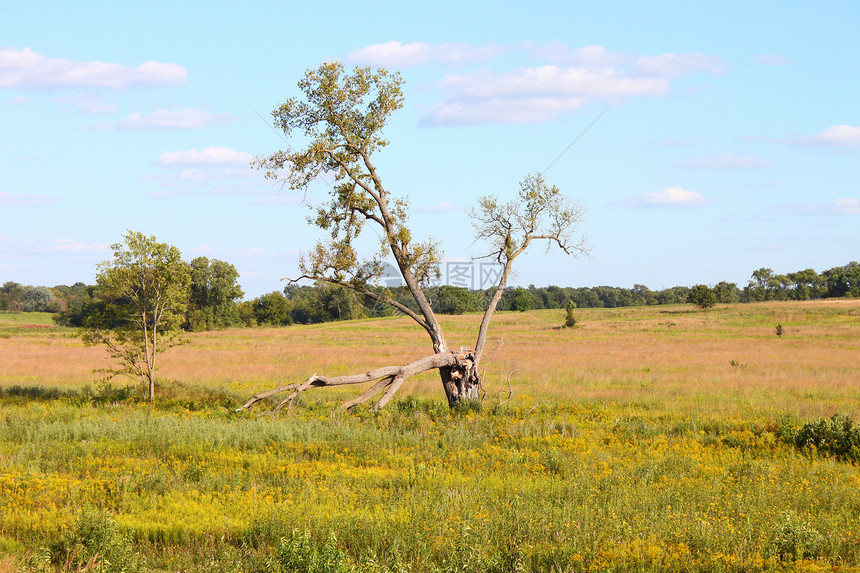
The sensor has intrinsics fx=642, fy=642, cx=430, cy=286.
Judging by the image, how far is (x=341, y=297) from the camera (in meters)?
115

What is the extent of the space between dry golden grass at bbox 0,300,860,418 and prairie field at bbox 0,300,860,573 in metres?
0.34

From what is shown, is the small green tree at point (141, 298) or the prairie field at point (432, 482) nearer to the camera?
the prairie field at point (432, 482)

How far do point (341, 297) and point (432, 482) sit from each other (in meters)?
107

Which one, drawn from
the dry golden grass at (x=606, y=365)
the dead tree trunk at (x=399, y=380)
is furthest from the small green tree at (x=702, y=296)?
the dead tree trunk at (x=399, y=380)

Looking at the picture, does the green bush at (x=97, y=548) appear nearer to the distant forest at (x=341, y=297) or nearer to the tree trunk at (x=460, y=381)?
the tree trunk at (x=460, y=381)

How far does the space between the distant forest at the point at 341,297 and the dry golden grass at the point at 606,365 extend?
13.1 meters

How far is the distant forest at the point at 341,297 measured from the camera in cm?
9931

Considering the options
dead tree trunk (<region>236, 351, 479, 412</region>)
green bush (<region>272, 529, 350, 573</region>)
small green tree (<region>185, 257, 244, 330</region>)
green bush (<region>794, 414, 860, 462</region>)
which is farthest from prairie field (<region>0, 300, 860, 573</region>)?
small green tree (<region>185, 257, 244, 330</region>)

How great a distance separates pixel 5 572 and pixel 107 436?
25.0 ft

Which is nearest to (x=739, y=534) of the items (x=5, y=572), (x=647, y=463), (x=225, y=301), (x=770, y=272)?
(x=647, y=463)

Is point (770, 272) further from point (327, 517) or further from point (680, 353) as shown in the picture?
point (327, 517)

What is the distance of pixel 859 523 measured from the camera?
7.99 m

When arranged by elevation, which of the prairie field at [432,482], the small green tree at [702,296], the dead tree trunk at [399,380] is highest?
the small green tree at [702,296]

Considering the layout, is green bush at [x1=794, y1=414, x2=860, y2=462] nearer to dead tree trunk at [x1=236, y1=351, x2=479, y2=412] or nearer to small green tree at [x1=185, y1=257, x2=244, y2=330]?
dead tree trunk at [x1=236, y1=351, x2=479, y2=412]
